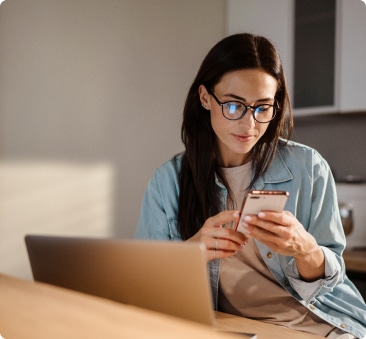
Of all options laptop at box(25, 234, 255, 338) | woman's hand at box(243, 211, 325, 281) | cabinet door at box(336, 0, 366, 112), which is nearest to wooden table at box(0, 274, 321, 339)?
laptop at box(25, 234, 255, 338)

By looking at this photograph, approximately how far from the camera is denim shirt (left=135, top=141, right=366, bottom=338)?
1021 mm

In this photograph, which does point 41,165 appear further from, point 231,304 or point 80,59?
point 231,304

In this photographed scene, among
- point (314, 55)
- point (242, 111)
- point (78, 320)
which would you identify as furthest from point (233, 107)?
point (314, 55)

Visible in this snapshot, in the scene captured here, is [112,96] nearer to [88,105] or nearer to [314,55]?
[88,105]

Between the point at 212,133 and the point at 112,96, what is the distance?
1134 millimetres

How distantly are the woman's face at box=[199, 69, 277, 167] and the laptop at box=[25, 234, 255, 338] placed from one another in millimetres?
541

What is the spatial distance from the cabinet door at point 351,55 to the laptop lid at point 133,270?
1.86 metres

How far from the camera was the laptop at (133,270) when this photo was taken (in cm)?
59

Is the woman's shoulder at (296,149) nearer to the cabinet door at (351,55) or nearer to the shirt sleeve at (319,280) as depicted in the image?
the shirt sleeve at (319,280)

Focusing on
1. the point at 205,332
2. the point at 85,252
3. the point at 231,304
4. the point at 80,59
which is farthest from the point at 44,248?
the point at 80,59

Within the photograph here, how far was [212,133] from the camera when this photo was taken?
133cm

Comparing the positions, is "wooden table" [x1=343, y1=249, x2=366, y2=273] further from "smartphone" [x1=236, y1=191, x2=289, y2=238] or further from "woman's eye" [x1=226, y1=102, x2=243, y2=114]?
"smartphone" [x1=236, y1=191, x2=289, y2=238]

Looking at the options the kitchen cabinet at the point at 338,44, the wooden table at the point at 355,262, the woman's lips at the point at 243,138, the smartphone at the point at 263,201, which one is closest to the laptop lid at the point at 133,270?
the smartphone at the point at 263,201

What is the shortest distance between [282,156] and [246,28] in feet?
5.54
